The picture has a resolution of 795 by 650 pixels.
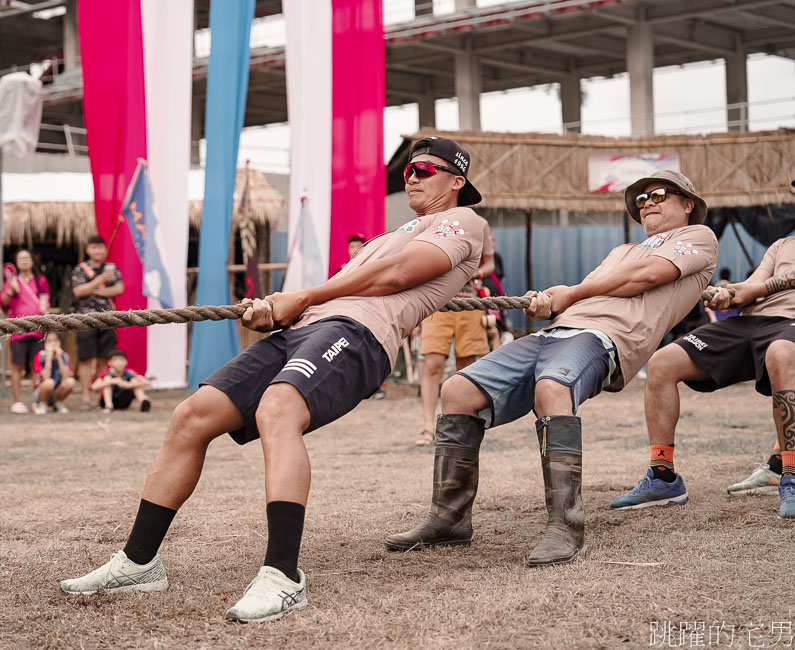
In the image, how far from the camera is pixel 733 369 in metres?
4.71

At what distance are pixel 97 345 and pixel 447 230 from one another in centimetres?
761

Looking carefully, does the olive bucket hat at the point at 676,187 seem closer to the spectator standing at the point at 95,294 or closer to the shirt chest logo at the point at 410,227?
the shirt chest logo at the point at 410,227

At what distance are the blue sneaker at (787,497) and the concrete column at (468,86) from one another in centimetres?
2334

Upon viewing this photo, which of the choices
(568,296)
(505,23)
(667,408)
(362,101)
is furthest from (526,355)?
(505,23)

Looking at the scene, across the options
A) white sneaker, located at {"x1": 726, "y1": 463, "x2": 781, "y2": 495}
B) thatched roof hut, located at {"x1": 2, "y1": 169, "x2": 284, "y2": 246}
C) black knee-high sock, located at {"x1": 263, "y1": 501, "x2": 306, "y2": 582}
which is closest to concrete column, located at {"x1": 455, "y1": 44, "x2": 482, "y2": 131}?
thatched roof hut, located at {"x1": 2, "y1": 169, "x2": 284, "y2": 246}

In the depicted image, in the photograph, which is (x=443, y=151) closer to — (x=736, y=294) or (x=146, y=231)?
(x=736, y=294)

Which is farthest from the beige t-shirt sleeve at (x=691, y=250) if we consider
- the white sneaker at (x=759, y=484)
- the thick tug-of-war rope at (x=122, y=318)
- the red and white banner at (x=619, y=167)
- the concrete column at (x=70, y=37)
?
the concrete column at (x=70, y=37)

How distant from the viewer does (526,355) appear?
13.3 ft

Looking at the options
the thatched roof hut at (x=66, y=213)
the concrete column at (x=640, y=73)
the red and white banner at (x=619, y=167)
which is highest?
the concrete column at (x=640, y=73)

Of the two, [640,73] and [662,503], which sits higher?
[640,73]

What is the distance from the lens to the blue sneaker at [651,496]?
452 centimetres

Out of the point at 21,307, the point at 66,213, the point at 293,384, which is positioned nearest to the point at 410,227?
the point at 293,384

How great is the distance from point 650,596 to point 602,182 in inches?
481

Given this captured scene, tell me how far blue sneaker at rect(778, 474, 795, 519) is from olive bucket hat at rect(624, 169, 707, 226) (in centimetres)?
118
